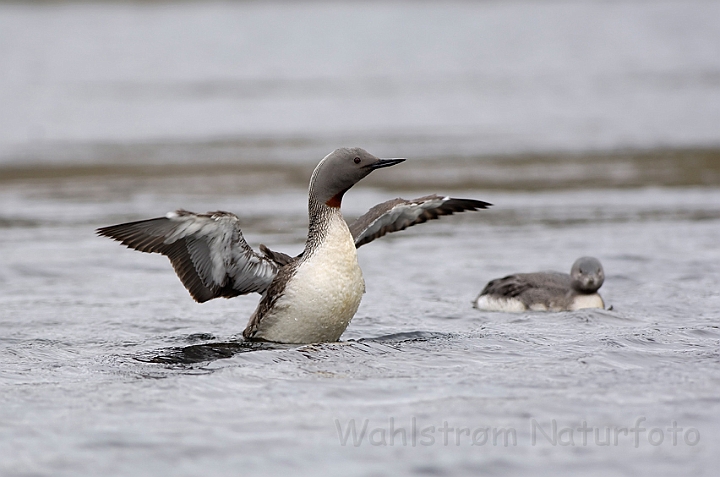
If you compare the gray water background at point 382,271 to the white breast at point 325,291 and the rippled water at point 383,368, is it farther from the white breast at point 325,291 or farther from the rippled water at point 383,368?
the white breast at point 325,291

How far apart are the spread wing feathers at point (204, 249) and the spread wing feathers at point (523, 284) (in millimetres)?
2273

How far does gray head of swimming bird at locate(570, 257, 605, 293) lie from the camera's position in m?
9.41

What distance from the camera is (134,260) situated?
1194 centimetres

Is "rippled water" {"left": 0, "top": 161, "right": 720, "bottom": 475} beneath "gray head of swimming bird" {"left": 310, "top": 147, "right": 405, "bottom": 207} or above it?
beneath

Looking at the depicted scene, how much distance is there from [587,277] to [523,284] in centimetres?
58

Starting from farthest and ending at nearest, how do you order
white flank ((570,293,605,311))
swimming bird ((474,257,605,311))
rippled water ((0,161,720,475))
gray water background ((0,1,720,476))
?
swimming bird ((474,257,605,311))
white flank ((570,293,605,311))
gray water background ((0,1,720,476))
rippled water ((0,161,720,475))

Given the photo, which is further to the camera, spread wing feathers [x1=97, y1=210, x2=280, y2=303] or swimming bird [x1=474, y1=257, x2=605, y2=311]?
swimming bird [x1=474, y1=257, x2=605, y2=311]

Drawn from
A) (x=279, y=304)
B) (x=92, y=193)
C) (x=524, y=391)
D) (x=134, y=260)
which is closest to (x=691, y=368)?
(x=524, y=391)

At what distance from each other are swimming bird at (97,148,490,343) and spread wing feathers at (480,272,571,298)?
2111 mm

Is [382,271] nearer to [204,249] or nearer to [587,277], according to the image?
[587,277]

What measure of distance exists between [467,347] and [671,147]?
12498mm

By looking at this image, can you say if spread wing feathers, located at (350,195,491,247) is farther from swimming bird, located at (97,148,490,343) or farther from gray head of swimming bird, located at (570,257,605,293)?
gray head of swimming bird, located at (570,257,605,293)

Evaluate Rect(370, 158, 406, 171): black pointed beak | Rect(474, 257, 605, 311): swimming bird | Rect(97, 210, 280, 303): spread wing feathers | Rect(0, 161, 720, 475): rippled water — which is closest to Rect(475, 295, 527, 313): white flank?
Rect(474, 257, 605, 311): swimming bird

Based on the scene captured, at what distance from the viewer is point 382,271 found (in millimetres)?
11156
